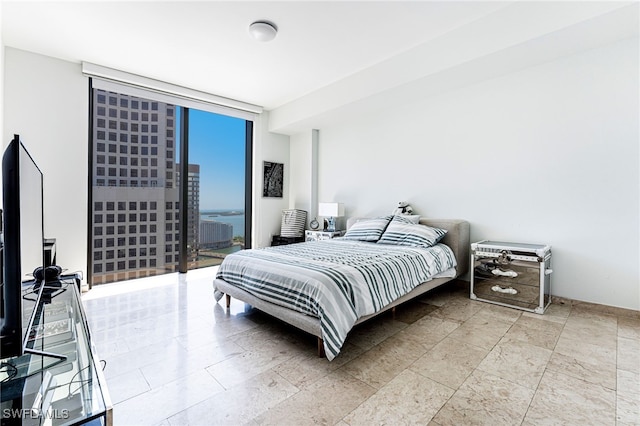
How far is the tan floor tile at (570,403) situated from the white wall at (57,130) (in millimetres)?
4502

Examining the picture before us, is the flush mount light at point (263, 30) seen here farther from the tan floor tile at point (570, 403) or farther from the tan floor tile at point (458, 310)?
the tan floor tile at point (570, 403)

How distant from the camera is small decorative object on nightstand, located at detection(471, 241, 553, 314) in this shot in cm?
281

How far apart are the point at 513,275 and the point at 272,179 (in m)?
4.02

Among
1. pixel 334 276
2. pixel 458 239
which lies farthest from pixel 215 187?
pixel 458 239

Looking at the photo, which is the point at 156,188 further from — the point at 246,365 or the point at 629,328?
the point at 629,328

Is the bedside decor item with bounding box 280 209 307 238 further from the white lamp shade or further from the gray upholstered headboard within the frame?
the gray upholstered headboard

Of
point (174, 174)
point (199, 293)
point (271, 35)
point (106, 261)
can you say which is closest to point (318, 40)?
point (271, 35)

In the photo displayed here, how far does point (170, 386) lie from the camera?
1.71 metres

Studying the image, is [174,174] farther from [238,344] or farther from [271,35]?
[238,344]

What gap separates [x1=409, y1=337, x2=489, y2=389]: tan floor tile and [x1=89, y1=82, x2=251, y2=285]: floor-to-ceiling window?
3.71 m

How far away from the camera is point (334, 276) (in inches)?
83.1

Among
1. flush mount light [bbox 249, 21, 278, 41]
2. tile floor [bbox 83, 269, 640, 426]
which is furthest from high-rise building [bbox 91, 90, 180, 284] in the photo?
flush mount light [bbox 249, 21, 278, 41]

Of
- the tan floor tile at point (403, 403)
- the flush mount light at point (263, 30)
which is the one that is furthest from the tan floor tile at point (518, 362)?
the flush mount light at point (263, 30)

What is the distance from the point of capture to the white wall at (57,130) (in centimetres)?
321
